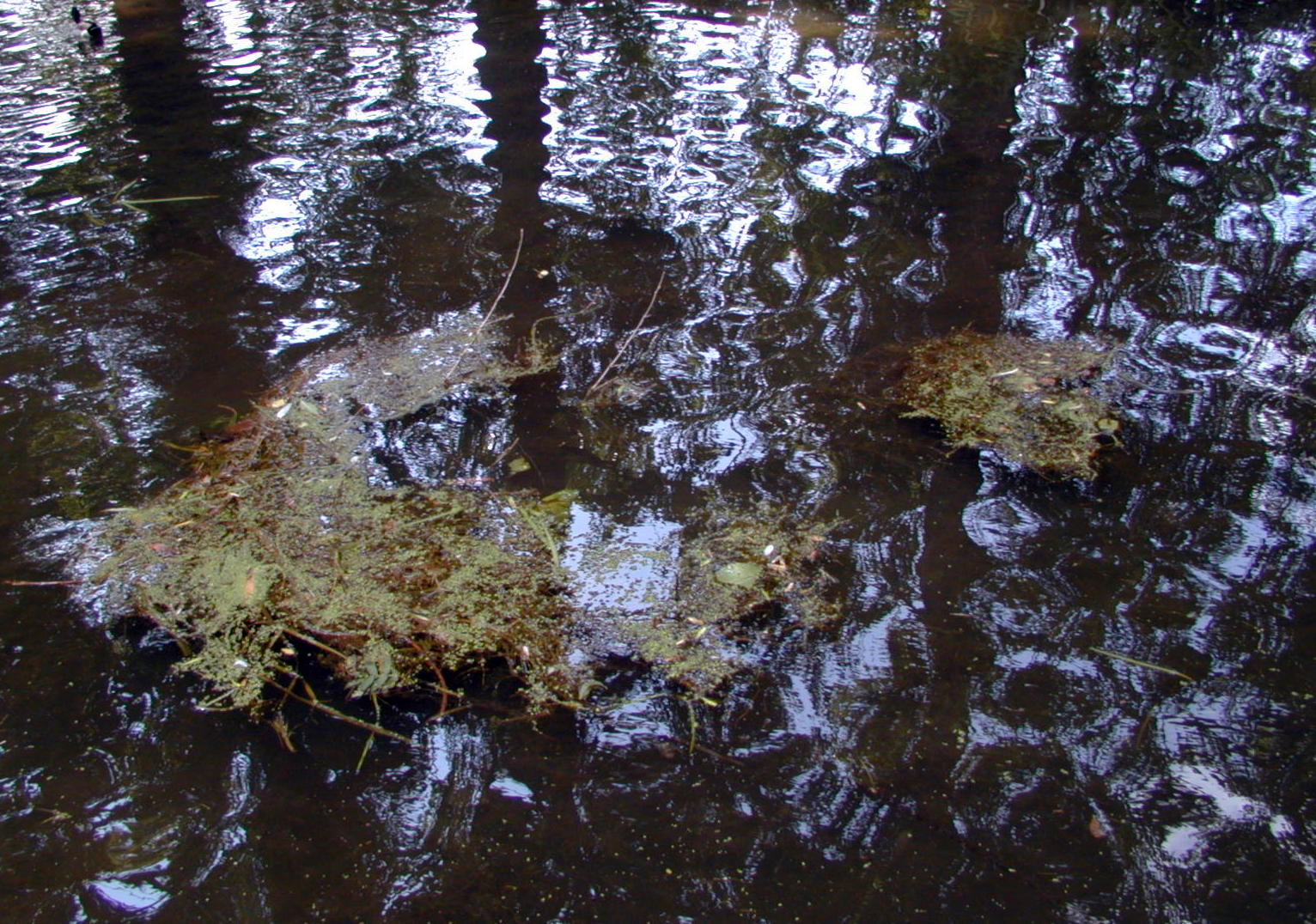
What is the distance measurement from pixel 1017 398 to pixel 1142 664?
1169 millimetres

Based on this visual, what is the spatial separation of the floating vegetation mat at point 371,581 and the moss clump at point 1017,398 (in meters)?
0.81

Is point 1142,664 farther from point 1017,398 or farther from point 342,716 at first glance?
point 342,716

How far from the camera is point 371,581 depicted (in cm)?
274

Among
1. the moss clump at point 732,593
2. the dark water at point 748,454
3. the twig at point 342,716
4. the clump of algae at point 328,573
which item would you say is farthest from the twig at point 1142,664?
the twig at point 342,716

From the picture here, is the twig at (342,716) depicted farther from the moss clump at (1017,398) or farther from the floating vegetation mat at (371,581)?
the moss clump at (1017,398)

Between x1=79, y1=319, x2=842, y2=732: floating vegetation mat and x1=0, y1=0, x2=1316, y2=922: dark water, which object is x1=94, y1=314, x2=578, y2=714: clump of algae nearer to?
x1=79, y1=319, x2=842, y2=732: floating vegetation mat

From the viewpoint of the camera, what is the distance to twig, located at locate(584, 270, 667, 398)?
3.70 metres

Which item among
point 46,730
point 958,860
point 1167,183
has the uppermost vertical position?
point 1167,183

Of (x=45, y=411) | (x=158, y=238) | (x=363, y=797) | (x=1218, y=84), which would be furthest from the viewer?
(x=1218, y=84)

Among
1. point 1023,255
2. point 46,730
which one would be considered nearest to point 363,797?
point 46,730

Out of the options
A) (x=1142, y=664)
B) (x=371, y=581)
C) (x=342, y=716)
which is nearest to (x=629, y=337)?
(x=371, y=581)

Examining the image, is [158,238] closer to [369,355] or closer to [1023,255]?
[369,355]

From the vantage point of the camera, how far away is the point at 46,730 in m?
2.45

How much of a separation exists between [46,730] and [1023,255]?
405 cm
